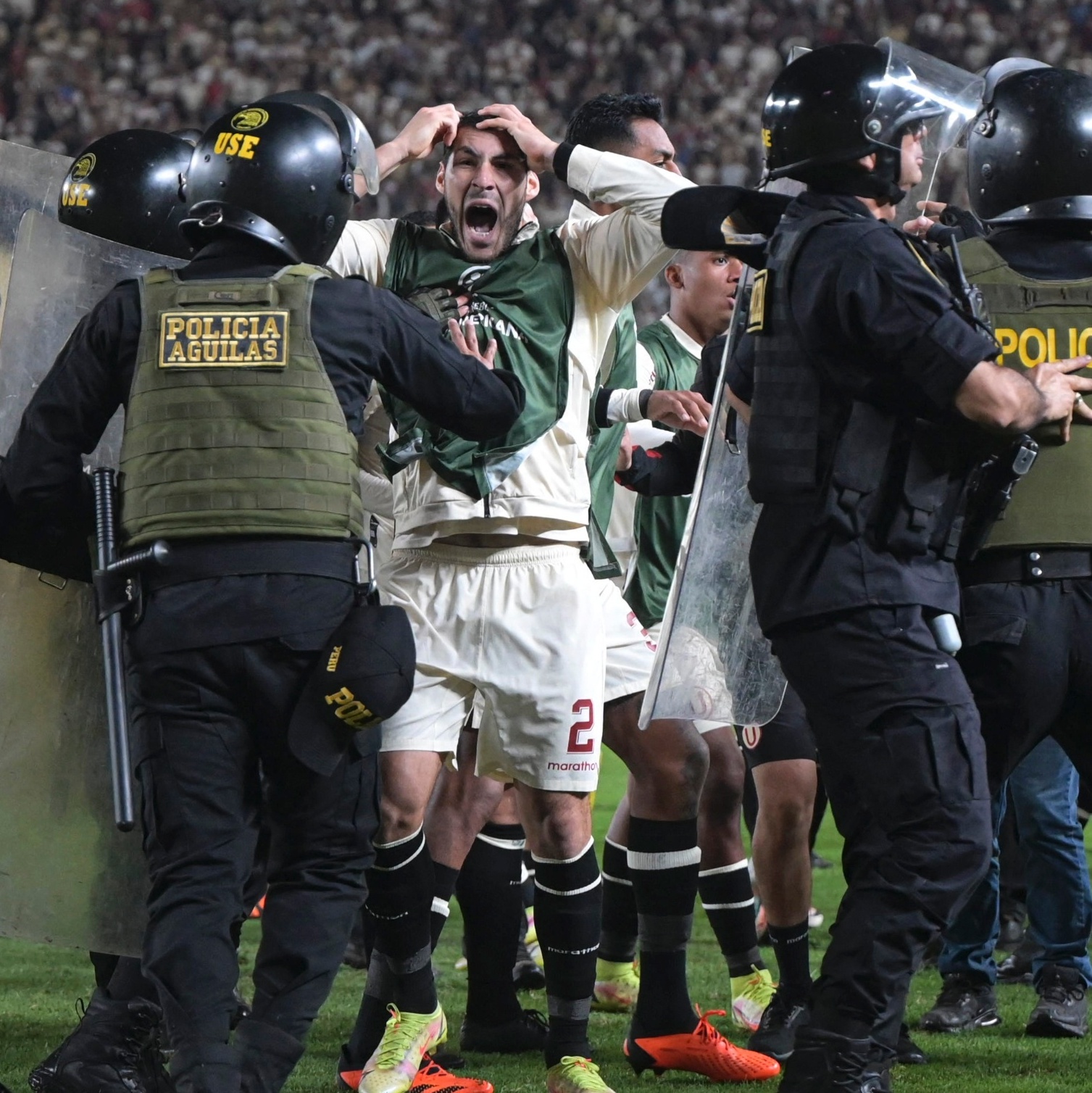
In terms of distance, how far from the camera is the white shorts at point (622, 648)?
14.5 ft

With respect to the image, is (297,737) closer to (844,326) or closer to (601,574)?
(844,326)

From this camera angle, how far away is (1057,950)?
14.6ft

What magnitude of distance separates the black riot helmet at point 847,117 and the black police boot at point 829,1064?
160 centimetres

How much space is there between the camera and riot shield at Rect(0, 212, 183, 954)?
3543 mm

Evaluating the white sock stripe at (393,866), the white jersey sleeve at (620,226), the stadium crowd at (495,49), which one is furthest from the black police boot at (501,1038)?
the stadium crowd at (495,49)

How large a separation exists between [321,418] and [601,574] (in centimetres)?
141

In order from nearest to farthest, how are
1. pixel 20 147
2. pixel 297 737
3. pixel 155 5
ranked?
1. pixel 297 737
2. pixel 20 147
3. pixel 155 5

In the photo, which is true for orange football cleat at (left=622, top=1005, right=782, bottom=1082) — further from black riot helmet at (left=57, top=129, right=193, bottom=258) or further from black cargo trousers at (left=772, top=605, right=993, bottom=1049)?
black riot helmet at (left=57, top=129, right=193, bottom=258)

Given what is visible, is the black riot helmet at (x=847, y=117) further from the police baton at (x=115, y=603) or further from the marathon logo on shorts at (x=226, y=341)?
the police baton at (x=115, y=603)

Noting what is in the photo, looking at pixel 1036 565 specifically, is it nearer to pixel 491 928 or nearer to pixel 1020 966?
pixel 491 928

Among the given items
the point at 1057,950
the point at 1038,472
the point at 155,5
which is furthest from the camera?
the point at 155,5

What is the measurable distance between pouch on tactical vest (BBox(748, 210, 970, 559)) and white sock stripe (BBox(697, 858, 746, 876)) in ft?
5.97

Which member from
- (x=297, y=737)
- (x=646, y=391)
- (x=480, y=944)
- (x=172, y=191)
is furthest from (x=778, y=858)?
(x=172, y=191)

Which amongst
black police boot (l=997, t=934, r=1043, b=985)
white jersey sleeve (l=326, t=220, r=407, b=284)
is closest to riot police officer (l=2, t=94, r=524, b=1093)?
white jersey sleeve (l=326, t=220, r=407, b=284)
